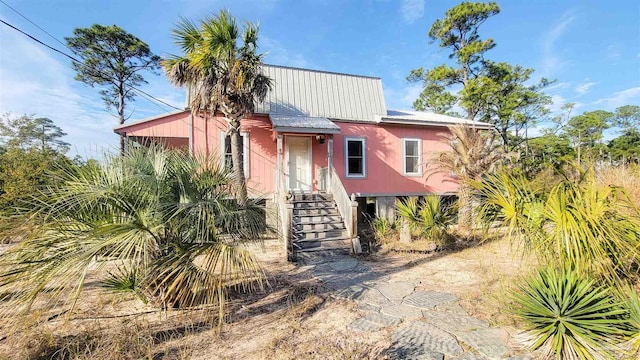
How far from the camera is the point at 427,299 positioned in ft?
14.5

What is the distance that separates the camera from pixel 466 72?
2038cm

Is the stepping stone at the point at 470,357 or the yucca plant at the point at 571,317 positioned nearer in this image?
the yucca plant at the point at 571,317

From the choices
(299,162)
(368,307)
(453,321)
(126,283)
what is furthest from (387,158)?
(126,283)

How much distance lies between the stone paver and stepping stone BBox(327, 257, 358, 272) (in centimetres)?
40

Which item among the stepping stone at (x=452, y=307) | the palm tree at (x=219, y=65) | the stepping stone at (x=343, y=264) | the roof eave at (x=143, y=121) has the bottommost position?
the stepping stone at (x=343, y=264)

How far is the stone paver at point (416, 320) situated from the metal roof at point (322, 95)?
22.5ft

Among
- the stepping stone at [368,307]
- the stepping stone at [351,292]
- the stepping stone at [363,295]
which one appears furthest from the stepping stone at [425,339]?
the stepping stone at [351,292]

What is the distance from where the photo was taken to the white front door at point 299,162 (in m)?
10.3

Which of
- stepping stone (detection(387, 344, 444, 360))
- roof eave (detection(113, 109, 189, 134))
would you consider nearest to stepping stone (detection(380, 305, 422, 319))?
stepping stone (detection(387, 344, 444, 360))

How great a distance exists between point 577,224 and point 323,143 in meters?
8.38

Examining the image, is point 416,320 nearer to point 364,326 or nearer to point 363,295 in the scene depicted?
point 364,326

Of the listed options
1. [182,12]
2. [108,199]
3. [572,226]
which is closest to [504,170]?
[572,226]

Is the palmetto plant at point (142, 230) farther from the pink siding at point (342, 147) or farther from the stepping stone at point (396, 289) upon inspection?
the pink siding at point (342, 147)

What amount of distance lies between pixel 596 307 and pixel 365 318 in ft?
8.12
